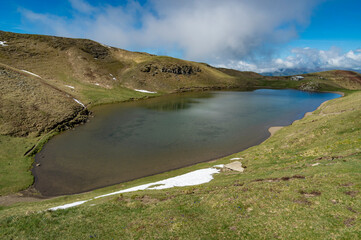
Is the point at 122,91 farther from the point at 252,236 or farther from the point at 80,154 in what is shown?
the point at 252,236

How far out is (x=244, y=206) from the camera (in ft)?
43.4

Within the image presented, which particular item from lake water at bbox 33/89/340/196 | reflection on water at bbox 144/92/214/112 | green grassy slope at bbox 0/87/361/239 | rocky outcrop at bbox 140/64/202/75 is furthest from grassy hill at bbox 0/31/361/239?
rocky outcrop at bbox 140/64/202/75

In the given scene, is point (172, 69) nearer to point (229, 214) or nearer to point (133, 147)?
point (133, 147)

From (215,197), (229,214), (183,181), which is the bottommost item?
(183,181)

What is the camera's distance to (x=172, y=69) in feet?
535

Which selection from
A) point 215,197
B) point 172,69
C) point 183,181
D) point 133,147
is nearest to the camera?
point 215,197

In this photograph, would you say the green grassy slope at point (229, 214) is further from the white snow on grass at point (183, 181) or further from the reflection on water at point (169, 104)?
the reflection on water at point (169, 104)

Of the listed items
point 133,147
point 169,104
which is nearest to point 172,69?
point 169,104

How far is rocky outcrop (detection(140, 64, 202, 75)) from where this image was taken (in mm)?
150925

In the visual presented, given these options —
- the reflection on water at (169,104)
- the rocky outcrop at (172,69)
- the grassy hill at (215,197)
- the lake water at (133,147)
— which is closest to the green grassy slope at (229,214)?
→ the grassy hill at (215,197)

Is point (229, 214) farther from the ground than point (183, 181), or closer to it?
farther from the ground

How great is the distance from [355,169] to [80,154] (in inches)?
1673

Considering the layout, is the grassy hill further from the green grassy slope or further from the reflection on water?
the reflection on water

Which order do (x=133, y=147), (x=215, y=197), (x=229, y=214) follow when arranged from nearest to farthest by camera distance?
(x=229, y=214) < (x=215, y=197) < (x=133, y=147)
